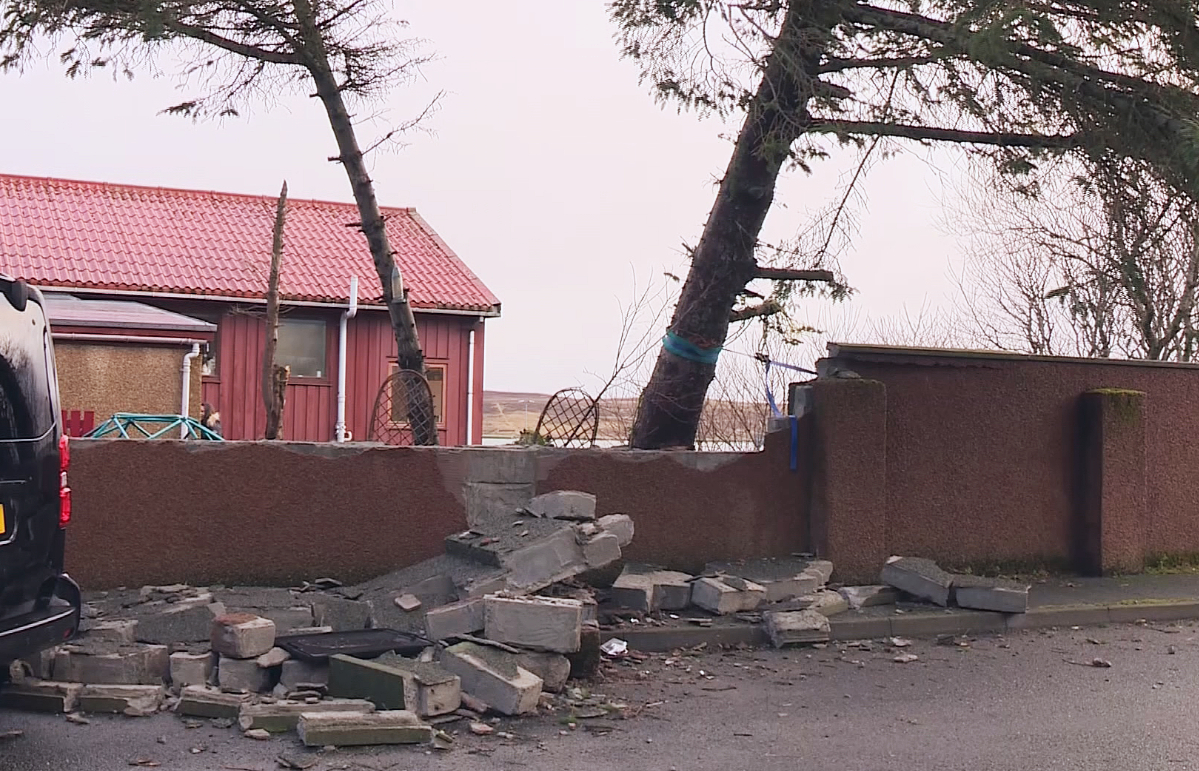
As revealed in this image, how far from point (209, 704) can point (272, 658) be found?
1.57 ft

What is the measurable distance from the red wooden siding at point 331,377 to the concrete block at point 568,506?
1290 centimetres

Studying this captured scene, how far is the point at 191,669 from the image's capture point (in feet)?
21.7

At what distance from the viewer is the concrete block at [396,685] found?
6199mm

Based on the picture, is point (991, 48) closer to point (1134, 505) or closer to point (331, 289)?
point (1134, 505)

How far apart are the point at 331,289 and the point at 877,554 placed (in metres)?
15.0

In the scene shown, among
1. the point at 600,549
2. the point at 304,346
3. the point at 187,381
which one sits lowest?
the point at 600,549

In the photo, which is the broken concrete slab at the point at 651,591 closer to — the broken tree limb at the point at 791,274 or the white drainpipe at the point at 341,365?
the broken tree limb at the point at 791,274

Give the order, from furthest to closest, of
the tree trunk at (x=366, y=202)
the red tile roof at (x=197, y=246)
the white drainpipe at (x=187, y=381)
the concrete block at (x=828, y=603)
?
the red tile roof at (x=197, y=246), the white drainpipe at (x=187, y=381), the tree trunk at (x=366, y=202), the concrete block at (x=828, y=603)

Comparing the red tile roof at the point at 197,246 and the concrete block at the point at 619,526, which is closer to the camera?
the concrete block at the point at 619,526

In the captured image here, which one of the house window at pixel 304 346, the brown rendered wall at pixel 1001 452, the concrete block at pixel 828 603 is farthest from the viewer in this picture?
the house window at pixel 304 346

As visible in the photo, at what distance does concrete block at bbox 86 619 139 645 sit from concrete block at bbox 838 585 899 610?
5.34 meters

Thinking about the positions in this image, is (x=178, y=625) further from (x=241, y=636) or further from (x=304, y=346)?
(x=304, y=346)

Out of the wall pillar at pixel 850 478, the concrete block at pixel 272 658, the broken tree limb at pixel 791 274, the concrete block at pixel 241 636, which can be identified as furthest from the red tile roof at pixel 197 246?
the concrete block at pixel 272 658

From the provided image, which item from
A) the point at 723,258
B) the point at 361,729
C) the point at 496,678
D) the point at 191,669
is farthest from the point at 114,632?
the point at 723,258
